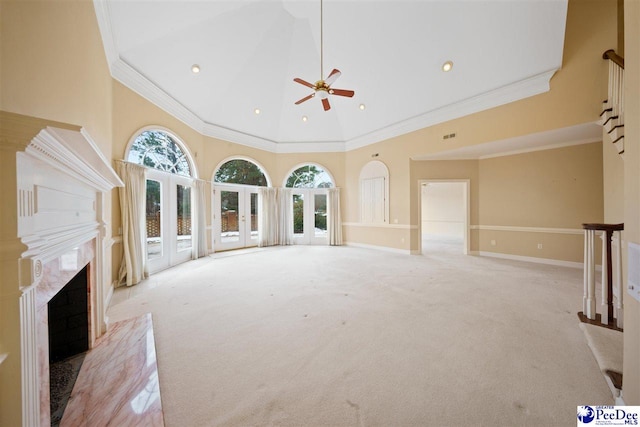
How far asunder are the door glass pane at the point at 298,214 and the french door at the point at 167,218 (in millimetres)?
3317

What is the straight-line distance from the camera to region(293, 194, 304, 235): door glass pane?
802 centimetres

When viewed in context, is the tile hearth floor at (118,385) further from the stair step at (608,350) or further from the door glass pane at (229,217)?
the door glass pane at (229,217)

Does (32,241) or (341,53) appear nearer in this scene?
(32,241)

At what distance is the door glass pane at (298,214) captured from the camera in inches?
316

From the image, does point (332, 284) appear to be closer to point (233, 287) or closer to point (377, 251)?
point (233, 287)

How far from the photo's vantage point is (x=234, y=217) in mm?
7066

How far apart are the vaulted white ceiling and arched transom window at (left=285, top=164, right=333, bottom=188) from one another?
2.20m

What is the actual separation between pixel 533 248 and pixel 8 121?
25.1ft

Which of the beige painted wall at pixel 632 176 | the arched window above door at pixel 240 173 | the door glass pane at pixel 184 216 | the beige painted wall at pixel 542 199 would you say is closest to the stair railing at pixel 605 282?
the beige painted wall at pixel 632 176

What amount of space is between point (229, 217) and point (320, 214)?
296 cm

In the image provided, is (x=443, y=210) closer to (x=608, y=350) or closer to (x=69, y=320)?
(x=608, y=350)

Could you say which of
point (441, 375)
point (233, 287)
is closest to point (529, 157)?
point (441, 375)

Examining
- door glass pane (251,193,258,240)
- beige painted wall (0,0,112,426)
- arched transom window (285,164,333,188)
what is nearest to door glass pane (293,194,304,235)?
arched transom window (285,164,333,188)

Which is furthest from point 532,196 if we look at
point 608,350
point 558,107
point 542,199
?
point 608,350
